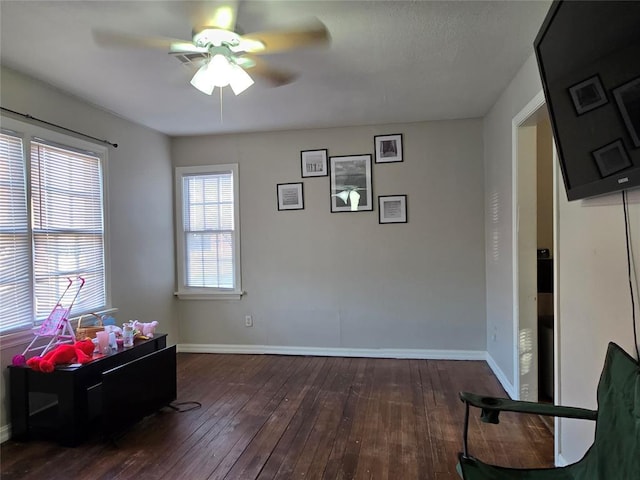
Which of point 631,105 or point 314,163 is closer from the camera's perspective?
point 631,105

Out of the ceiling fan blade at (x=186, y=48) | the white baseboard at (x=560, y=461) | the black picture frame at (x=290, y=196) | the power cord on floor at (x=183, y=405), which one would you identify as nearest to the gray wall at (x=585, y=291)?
the white baseboard at (x=560, y=461)

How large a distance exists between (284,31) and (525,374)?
2.86 meters

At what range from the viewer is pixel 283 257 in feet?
14.3

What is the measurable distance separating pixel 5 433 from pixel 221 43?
2.84 metres

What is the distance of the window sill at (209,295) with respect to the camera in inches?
174

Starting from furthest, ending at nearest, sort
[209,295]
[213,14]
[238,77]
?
1. [209,295]
2. [238,77]
3. [213,14]

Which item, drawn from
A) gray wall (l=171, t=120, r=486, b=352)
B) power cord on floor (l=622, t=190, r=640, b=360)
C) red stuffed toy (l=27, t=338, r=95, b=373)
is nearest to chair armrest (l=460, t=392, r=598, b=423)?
power cord on floor (l=622, t=190, r=640, b=360)

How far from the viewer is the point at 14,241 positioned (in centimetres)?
260

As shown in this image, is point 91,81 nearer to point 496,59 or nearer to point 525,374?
point 496,59

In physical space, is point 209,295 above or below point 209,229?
below

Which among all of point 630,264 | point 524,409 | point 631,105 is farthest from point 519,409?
point 631,105

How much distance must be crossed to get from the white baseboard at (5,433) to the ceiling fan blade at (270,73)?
113 inches

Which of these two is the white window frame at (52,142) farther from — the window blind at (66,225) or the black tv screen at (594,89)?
the black tv screen at (594,89)

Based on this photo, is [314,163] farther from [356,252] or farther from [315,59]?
[315,59]
